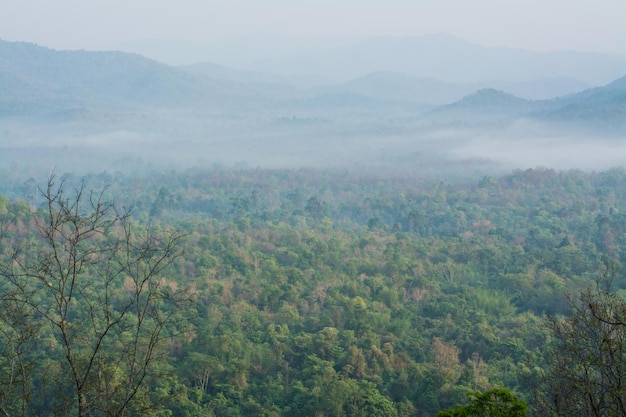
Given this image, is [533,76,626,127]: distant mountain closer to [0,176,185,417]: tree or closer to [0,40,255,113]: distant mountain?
[0,176,185,417]: tree

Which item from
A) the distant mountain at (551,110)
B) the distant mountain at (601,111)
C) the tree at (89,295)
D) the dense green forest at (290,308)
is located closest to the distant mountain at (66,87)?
the distant mountain at (551,110)

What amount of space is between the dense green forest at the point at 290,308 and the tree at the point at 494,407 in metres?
2.31

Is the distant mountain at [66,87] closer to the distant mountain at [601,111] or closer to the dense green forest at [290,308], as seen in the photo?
the distant mountain at [601,111]

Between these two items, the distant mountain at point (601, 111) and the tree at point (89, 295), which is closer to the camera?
→ the tree at point (89, 295)

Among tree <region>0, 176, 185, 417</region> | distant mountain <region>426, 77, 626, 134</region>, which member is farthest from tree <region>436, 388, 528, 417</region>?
distant mountain <region>426, 77, 626, 134</region>

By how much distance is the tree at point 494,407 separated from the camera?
7992 millimetres

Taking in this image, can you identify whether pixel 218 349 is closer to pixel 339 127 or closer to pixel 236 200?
pixel 236 200

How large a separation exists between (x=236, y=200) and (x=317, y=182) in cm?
1821

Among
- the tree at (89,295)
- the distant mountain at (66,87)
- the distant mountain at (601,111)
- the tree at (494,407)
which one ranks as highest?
the distant mountain at (66,87)

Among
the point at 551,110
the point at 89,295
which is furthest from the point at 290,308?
the point at 551,110

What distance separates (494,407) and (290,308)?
17.1m

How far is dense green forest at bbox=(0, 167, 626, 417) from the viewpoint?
6.51m

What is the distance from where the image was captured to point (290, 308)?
24812mm

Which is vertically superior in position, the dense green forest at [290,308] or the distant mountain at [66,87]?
the distant mountain at [66,87]
